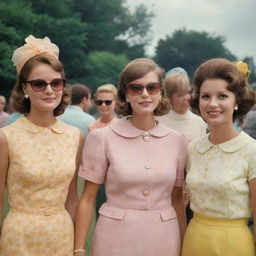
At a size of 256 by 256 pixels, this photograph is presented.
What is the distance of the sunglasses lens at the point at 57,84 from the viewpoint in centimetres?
341

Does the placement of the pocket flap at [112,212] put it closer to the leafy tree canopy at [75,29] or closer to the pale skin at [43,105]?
the pale skin at [43,105]

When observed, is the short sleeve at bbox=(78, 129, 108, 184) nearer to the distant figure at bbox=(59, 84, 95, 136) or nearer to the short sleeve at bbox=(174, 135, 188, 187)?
the short sleeve at bbox=(174, 135, 188, 187)

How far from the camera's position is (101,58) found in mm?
45094

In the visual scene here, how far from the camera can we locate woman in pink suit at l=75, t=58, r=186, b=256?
3.28 m

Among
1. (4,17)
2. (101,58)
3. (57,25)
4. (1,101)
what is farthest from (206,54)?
(1,101)

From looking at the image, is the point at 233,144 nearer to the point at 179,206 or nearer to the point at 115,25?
the point at 179,206

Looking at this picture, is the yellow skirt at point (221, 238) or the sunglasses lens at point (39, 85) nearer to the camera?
the yellow skirt at point (221, 238)

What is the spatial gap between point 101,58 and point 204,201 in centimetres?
4258

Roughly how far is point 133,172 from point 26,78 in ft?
3.40

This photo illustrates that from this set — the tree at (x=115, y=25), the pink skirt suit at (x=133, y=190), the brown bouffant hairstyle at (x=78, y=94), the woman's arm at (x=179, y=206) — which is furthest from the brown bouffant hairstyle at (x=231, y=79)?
the tree at (x=115, y=25)

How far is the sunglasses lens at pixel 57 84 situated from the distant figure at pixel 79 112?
136 inches

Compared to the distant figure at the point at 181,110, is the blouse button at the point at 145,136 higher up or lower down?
lower down

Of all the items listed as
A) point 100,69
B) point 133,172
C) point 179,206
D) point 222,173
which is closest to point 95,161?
point 133,172

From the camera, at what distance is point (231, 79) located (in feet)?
10.6
